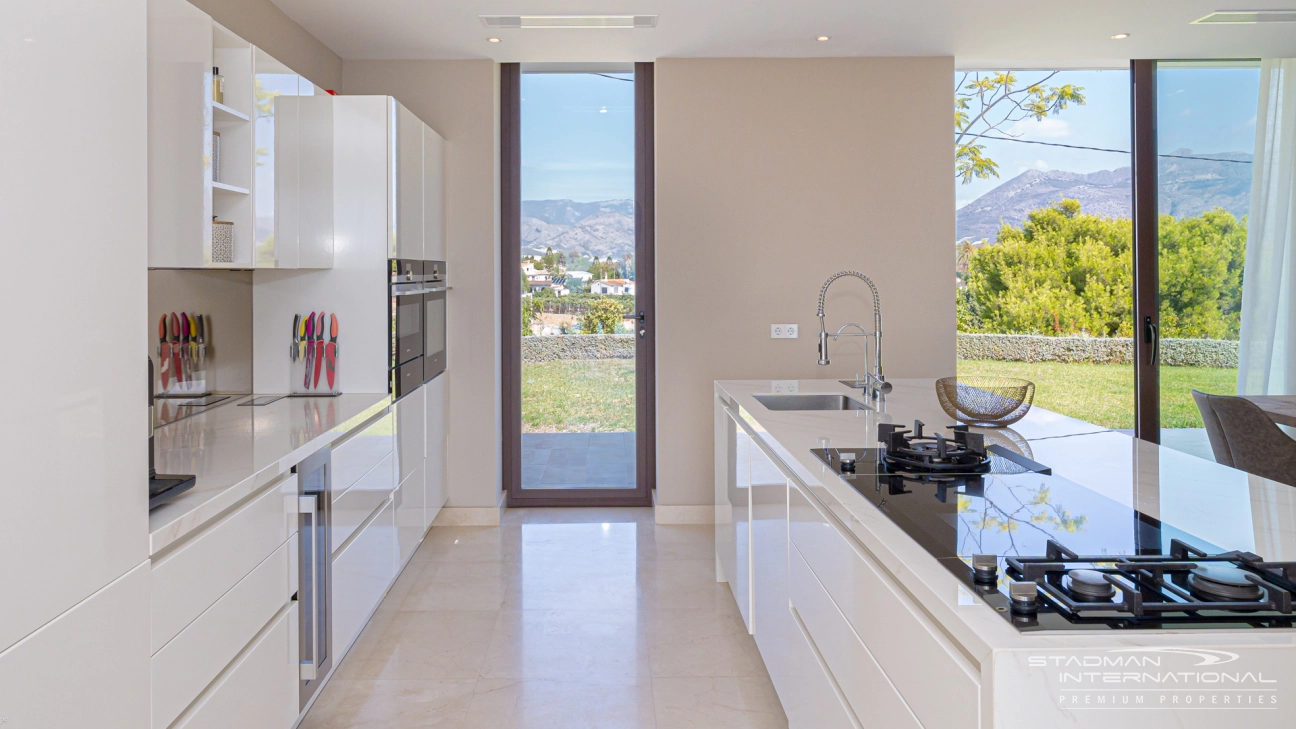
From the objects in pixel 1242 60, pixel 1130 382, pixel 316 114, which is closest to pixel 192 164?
pixel 316 114

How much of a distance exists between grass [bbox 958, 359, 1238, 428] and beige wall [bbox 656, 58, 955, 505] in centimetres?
96

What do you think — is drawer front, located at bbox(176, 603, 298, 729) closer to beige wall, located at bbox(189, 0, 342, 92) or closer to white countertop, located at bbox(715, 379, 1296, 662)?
white countertop, located at bbox(715, 379, 1296, 662)

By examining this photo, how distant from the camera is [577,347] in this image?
536 centimetres

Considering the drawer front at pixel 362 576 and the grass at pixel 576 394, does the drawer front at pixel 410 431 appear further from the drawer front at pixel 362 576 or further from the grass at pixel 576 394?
the grass at pixel 576 394

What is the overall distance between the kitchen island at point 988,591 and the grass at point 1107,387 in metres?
3.05

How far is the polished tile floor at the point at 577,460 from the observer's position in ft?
17.6

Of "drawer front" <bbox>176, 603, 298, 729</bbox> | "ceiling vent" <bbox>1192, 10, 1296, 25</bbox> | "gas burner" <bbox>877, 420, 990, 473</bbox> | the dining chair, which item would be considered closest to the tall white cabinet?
"drawer front" <bbox>176, 603, 298, 729</bbox>

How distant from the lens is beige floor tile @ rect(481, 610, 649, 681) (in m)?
3.08

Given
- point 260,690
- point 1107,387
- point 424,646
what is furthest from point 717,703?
point 1107,387

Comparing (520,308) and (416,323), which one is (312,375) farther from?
(520,308)

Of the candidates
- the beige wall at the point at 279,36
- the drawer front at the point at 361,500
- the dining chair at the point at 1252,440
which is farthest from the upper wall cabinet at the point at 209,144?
the dining chair at the point at 1252,440

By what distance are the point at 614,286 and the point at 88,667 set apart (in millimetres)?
Answer: 4150

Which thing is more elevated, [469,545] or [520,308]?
[520,308]

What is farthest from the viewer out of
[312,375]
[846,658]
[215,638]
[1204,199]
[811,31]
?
[1204,199]
